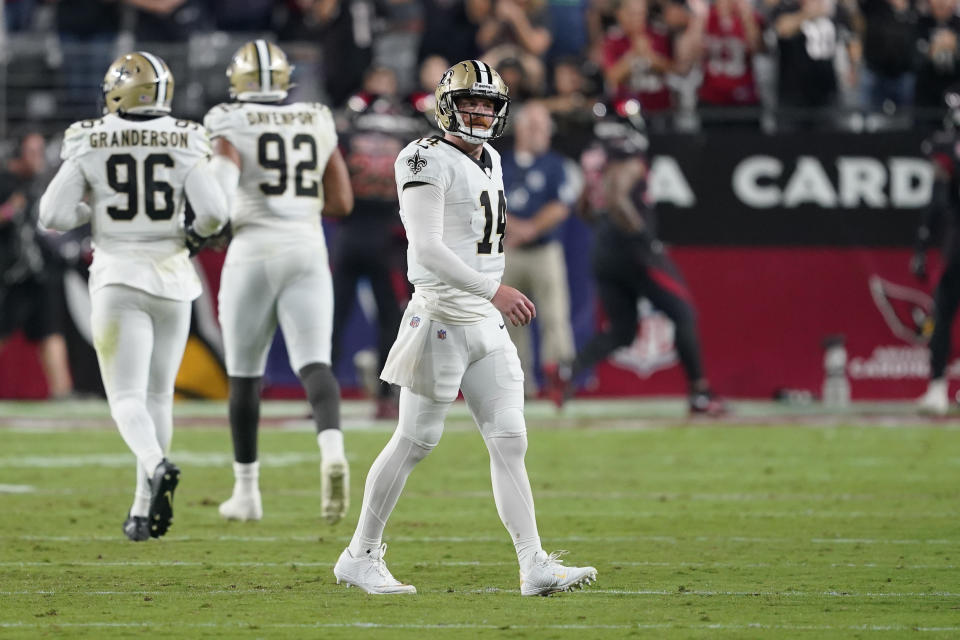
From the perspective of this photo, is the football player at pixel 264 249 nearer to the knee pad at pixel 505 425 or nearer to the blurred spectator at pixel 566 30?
the knee pad at pixel 505 425

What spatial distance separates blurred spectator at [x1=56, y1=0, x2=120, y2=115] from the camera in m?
15.8

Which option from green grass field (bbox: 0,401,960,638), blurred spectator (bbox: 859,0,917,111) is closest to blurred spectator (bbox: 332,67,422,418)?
green grass field (bbox: 0,401,960,638)

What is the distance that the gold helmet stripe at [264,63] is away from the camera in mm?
8812

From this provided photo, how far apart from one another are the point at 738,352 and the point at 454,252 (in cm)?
881

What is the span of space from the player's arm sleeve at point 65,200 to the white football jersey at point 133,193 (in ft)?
→ 0.15

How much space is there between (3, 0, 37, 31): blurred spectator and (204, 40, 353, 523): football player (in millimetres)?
8447

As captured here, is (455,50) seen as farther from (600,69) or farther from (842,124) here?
(842,124)

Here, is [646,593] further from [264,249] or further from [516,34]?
[516,34]

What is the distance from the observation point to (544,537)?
823 centimetres

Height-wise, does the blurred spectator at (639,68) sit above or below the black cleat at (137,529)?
above

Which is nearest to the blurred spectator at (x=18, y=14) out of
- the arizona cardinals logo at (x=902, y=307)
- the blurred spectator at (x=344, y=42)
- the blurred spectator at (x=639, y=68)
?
the blurred spectator at (x=344, y=42)

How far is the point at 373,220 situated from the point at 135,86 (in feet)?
17.4

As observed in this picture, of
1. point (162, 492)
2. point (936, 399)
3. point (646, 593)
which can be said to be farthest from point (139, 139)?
point (936, 399)

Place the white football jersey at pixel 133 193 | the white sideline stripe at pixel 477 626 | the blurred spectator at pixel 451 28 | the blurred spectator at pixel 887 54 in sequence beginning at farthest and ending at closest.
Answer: the blurred spectator at pixel 451 28 < the blurred spectator at pixel 887 54 < the white football jersey at pixel 133 193 < the white sideline stripe at pixel 477 626
